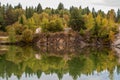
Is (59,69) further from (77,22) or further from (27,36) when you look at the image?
(77,22)

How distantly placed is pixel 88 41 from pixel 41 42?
18379mm

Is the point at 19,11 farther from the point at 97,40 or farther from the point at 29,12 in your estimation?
the point at 97,40

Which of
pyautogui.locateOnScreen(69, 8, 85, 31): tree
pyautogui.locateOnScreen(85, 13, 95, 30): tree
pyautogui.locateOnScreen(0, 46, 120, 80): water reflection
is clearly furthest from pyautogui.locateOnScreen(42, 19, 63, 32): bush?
pyautogui.locateOnScreen(0, 46, 120, 80): water reflection

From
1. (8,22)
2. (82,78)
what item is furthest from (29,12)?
(82,78)

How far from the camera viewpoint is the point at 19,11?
184 m

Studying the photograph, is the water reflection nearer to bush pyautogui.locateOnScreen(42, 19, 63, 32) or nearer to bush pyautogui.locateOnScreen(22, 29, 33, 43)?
bush pyautogui.locateOnScreen(22, 29, 33, 43)

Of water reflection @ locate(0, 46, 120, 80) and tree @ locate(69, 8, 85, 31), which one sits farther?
tree @ locate(69, 8, 85, 31)

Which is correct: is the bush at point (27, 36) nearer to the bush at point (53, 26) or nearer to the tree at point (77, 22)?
the bush at point (53, 26)

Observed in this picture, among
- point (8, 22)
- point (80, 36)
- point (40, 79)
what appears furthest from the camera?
point (8, 22)

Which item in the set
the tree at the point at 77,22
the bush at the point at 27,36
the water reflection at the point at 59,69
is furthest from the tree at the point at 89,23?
the water reflection at the point at 59,69

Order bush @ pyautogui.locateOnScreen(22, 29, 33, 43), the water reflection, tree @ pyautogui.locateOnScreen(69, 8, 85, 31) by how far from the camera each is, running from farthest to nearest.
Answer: tree @ pyautogui.locateOnScreen(69, 8, 85, 31), bush @ pyautogui.locateOnScreen(22, 29, 33, 43), the water reflection

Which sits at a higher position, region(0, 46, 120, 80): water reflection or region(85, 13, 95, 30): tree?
region(85, 13, 95, 30): tree

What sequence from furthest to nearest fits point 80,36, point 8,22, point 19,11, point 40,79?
point 19,11, point 8,22, point 80,36, point 40,79

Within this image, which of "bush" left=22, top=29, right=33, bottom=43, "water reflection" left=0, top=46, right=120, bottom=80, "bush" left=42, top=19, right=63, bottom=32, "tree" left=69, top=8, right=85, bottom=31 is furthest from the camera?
"tree" left=69, top=8, right=85, bottom=31
